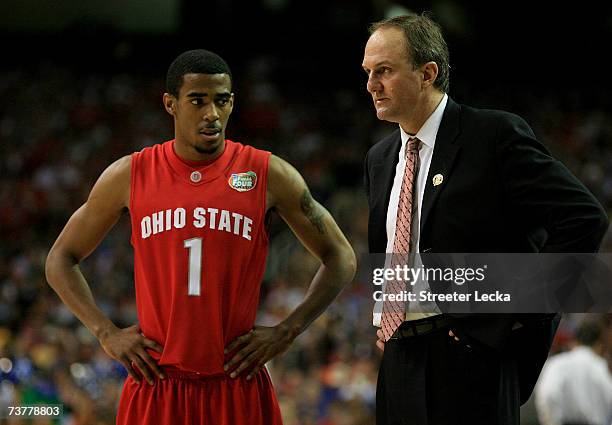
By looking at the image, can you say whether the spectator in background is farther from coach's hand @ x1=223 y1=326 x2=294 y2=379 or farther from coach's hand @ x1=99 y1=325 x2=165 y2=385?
coach's hand @ x1=99 y1=325 x2=165 y2=385

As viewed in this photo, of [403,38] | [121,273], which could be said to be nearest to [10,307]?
[121,273]

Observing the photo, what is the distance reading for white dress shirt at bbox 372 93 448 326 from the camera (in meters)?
3.23

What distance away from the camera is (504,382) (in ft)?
10.2

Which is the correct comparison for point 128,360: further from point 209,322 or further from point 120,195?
point 120,195

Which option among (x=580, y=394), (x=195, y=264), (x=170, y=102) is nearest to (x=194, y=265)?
(x=195, y=264)

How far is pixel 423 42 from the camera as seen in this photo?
131 inches

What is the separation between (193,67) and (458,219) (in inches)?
42.9

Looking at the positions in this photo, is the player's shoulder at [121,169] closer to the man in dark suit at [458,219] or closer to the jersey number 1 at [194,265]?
the jersey number 1 at [194,265]

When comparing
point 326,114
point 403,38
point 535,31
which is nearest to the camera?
point 403,38

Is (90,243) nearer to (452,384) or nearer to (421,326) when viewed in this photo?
(421,326)

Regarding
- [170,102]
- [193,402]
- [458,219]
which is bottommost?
[193,402]

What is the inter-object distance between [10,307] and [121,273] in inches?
47.5

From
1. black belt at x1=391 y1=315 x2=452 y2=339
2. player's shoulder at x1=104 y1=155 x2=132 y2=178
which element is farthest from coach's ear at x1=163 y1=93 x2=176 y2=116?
black belt at x1=391 y1=315 x2=452 y2=339

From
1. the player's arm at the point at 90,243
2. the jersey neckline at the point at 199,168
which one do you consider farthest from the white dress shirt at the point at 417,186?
the player's arm at the point at 90,243
